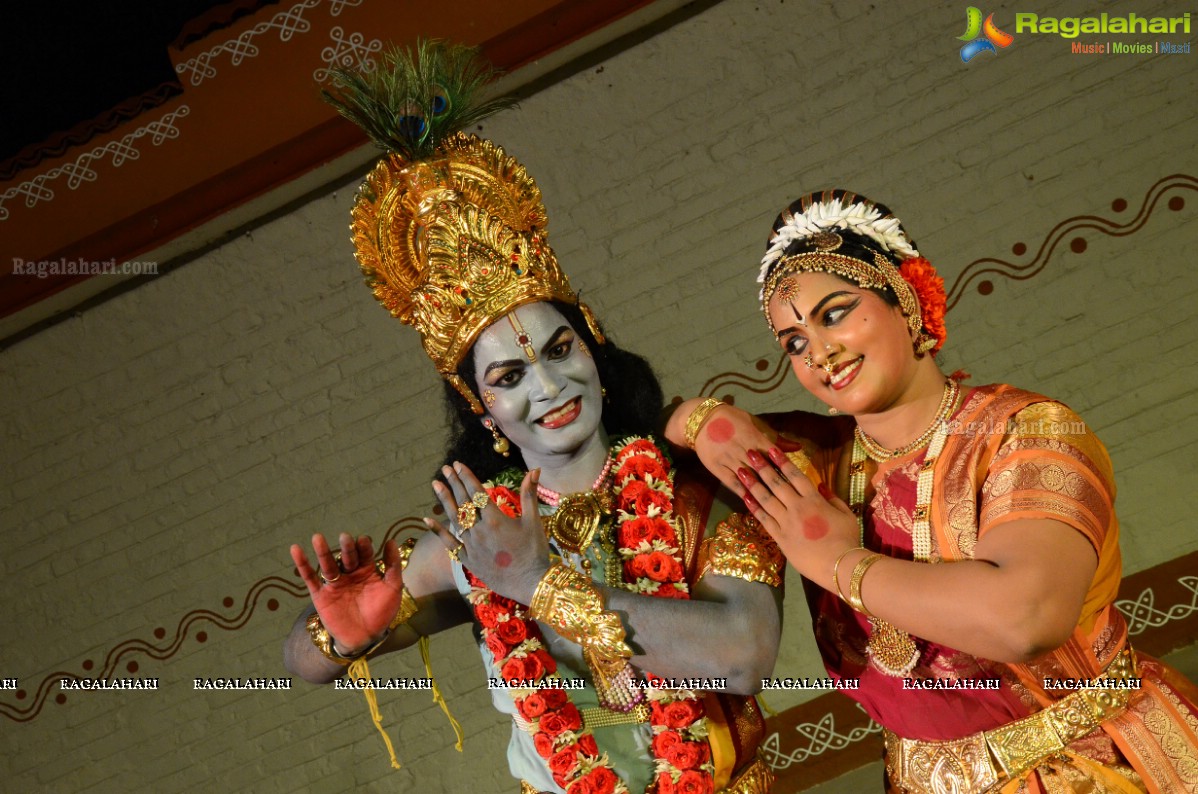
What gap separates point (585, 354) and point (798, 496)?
64cm

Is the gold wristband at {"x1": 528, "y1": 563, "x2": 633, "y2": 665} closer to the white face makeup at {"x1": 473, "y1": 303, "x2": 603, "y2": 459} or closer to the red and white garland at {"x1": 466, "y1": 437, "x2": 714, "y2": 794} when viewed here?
the red and white garland at {"x1": 466, "y1": 437, "x2": 714, "y2": 794}

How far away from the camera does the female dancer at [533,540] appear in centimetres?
235

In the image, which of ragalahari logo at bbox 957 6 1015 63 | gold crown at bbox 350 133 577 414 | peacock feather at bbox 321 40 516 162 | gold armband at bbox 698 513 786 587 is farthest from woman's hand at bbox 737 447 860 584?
ragalahari logo at bbox 957 6 1015 63

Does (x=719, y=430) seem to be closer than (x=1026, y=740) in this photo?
No

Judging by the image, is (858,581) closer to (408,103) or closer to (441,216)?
(441,216)

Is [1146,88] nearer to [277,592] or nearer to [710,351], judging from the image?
[710,351]

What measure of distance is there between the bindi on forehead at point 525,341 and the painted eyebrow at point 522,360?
22 millimetres

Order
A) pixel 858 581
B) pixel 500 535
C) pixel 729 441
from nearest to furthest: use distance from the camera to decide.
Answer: pixel 858 581, pixel 500 535, pixel 729 441

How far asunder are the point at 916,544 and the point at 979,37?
3.08 meters

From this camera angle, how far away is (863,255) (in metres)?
2.33

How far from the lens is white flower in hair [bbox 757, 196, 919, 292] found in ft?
7.73

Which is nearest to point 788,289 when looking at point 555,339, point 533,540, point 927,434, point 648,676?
point 927,434

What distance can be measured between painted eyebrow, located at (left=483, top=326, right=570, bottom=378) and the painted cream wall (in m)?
2.28

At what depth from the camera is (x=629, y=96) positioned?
491 centimetres
